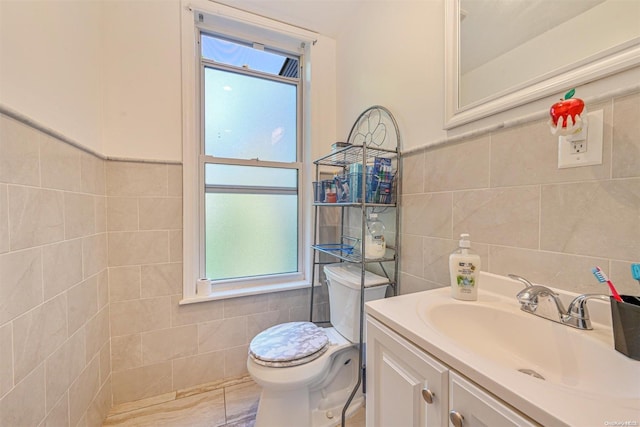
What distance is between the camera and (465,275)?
2.73 ft

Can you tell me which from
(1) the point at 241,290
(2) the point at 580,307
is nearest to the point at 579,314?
(2) the point at 580,307

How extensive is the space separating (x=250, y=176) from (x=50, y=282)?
112 cm

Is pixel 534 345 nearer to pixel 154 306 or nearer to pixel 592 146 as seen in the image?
pixel 592 146

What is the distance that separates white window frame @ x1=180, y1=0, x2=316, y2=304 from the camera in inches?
59.1

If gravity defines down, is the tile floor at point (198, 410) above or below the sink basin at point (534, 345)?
below

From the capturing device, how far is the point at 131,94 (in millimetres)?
1394

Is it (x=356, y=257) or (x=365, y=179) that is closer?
(x=365, y=179)

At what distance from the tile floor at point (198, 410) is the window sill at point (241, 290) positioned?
543 mm

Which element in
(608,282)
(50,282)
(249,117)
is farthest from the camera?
(249,117)

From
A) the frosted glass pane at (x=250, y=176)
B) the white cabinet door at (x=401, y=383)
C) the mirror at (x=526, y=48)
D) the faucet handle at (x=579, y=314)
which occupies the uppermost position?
the mirror at (x=526, y=48)

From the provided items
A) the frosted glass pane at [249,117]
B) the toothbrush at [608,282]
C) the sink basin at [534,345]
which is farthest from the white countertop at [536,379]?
the frosted glass pane at [249,117]

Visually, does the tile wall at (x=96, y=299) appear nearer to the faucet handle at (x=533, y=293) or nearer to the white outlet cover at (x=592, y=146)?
the faucet handle at (x=533, y=293)

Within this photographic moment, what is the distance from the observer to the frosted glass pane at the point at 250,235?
1.68m

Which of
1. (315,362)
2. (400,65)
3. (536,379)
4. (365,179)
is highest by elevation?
(400,65)
